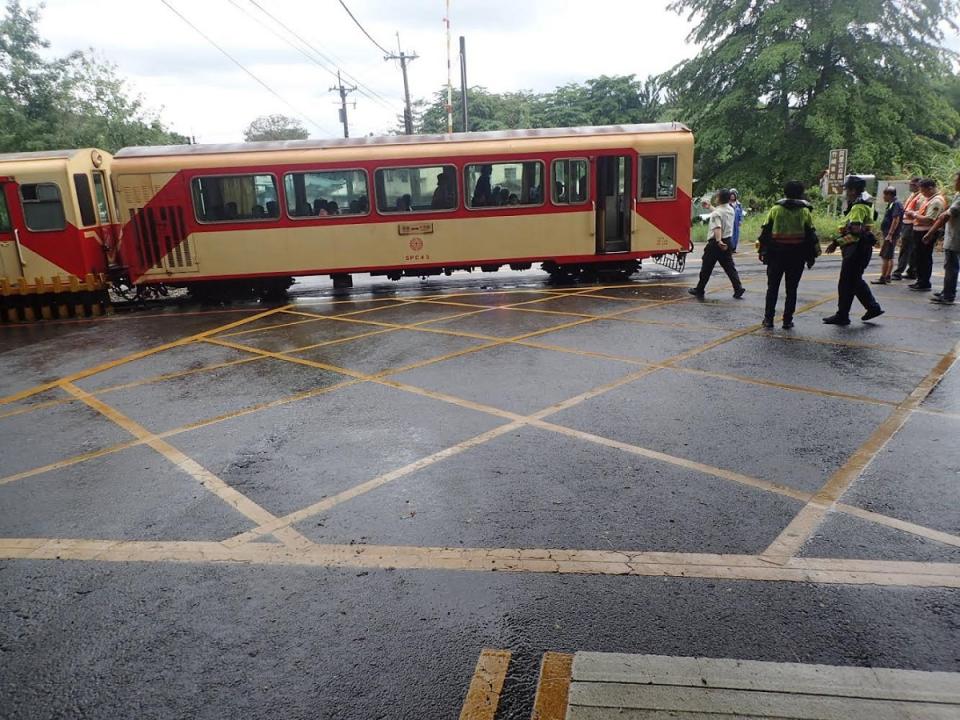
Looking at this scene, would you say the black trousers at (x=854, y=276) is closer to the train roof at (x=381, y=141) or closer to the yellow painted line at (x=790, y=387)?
the yellow painted line at (x=790, y=387)

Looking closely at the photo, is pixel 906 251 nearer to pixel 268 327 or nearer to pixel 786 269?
pixel 786 269

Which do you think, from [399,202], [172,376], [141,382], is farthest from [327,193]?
[141,382]

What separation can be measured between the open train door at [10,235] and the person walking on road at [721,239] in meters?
12.6

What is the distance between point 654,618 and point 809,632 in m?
0.67

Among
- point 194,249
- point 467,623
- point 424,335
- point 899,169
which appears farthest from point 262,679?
point 899,169

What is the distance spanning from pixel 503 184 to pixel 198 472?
9729mm

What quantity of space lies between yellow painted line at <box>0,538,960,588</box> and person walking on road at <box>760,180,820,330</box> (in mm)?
5715

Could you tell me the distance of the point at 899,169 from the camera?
22.6m

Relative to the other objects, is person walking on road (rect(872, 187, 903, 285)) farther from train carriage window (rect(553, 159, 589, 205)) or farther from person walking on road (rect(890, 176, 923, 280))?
train carriage window (rect(553, 159, 589, 205))

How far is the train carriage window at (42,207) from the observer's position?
12266 millimetres

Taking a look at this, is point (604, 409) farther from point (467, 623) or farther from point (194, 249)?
point (194, 249)

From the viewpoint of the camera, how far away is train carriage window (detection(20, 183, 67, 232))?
1227 cm

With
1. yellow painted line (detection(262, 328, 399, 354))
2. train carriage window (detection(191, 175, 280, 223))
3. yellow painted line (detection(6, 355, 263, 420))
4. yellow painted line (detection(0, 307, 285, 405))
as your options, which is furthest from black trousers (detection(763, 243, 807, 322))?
train carriage window (detection(191, 175, 280, 223))

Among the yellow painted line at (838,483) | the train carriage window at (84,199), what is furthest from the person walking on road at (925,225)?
the train carriage window at (84,199)
